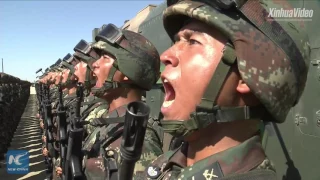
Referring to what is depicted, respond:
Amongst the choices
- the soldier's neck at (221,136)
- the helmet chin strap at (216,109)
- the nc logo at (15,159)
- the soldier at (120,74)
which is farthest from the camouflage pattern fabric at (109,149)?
the nc logo at (15,159)

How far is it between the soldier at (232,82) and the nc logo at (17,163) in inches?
354

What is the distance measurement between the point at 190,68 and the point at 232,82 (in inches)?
8.3

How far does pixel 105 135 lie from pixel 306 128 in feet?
6.48

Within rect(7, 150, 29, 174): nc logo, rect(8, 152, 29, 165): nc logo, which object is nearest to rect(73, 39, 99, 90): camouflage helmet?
rect(7, 150, 29, 174): nc logo

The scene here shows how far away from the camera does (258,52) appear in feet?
5.16

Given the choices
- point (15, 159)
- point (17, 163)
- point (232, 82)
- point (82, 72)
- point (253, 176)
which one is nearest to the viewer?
point (253, 176)

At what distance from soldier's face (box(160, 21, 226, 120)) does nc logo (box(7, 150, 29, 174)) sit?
8944mm

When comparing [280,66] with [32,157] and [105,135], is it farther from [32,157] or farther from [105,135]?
[32,157]

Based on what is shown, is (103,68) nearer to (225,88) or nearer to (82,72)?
(225,88)

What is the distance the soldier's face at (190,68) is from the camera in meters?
1.62

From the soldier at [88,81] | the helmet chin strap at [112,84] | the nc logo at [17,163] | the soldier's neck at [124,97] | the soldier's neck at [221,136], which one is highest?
the soldier's neck at [221,136]

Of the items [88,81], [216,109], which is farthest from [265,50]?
[88,81]

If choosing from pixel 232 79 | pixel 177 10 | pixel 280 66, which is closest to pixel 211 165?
pixel 232 79

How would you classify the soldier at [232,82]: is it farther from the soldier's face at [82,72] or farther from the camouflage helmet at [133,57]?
the soldier's face at [82,72]
